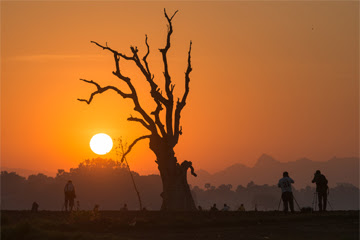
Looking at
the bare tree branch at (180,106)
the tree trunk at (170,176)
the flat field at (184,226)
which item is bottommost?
the flat field at (184,226)

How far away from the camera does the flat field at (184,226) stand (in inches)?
1112

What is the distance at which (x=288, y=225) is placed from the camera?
107ft

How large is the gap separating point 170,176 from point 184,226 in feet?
39.1

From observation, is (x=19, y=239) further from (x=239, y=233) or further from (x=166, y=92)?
(x=166, y=92)

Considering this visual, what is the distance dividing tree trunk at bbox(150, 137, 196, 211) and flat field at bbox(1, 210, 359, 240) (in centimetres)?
669

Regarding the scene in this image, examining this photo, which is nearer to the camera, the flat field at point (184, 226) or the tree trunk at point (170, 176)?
the flat field at point (184, 226)

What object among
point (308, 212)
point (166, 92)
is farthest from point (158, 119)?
point (308, 212)

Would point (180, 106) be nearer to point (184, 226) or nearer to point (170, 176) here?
point (170, 176)

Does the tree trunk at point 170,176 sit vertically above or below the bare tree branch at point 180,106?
below

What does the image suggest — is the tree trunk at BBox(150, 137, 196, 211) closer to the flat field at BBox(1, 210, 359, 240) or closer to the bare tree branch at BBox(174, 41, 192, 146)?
the bare tree branch at BBox(174, 41, 192, 146)

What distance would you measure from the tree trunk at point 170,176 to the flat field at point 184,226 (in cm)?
669

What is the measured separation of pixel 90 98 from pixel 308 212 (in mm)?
16685

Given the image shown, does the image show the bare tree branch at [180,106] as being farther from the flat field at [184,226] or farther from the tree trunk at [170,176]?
the flat field at [184,226]

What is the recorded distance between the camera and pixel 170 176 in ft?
149
